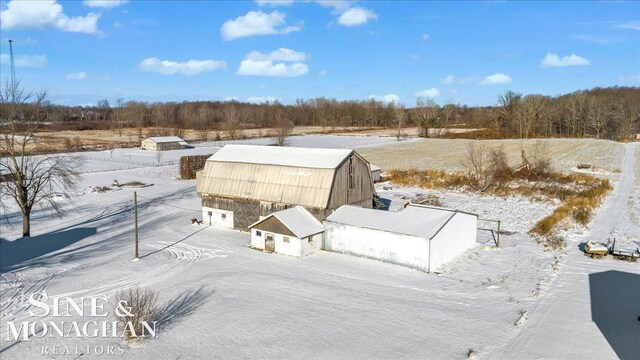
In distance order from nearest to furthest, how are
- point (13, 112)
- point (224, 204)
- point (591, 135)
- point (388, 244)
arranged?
point (388, 244), point (13, 112), point (224, 204), point (591, 135)

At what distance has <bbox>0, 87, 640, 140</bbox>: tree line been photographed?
103000mm

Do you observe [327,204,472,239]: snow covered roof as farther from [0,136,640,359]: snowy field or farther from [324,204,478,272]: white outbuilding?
[0,136,640,359]: snowy field

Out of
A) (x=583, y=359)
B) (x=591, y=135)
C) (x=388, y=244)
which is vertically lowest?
(x=583, y=359)

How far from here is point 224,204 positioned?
3491 centimetres

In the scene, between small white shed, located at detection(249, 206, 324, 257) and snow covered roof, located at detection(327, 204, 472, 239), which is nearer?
snow covered roof, located at detection(327, 204, 472, 239)

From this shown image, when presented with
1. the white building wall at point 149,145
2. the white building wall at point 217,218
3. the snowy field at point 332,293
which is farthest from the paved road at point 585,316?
the white building wall at point 149,145

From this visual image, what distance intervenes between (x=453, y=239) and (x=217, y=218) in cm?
1773

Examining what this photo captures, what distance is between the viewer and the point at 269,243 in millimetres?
29125

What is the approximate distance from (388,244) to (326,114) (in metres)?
149

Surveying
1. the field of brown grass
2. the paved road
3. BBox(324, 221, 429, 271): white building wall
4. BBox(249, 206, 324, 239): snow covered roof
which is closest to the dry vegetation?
the field of brown grass

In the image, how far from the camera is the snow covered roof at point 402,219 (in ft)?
86.3

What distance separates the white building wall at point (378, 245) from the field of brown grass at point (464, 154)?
123 feet

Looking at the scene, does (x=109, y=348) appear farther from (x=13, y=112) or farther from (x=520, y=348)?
(x=13, y=112)

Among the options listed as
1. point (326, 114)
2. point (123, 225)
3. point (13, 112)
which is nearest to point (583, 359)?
point (123, 225)
